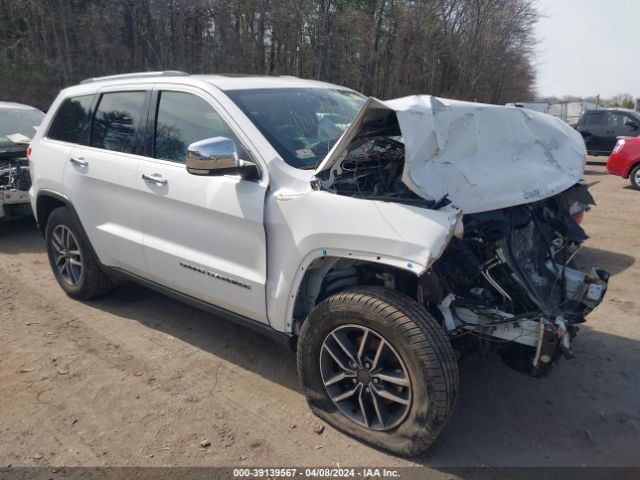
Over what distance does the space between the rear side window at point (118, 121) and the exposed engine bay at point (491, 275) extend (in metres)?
1.78

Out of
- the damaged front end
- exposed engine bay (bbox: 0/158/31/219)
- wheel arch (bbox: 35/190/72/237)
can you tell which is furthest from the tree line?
the damaged front end

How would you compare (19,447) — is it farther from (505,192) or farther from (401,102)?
(505,192)

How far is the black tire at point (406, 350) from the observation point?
97.7 inches

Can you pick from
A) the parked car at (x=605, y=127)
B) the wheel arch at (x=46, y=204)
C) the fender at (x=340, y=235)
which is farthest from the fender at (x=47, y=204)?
the parked car at (x=605, y=127)

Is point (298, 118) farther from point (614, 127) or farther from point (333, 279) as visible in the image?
point (614, 127)

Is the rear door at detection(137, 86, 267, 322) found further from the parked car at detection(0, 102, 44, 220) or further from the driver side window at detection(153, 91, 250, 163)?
the parked car at detection(0, 102, 44, 220)

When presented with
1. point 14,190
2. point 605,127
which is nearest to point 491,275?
point 14,190

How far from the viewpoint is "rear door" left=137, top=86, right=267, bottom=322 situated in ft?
10.1

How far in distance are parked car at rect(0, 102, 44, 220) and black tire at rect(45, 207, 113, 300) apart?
1822 mm

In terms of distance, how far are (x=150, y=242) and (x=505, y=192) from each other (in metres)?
2.39

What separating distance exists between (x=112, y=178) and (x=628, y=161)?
10535mm

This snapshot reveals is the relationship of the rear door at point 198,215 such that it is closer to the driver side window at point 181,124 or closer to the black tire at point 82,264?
the driver side window at point 181,124

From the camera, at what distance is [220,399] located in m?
3.26

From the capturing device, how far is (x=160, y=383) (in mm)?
3439
